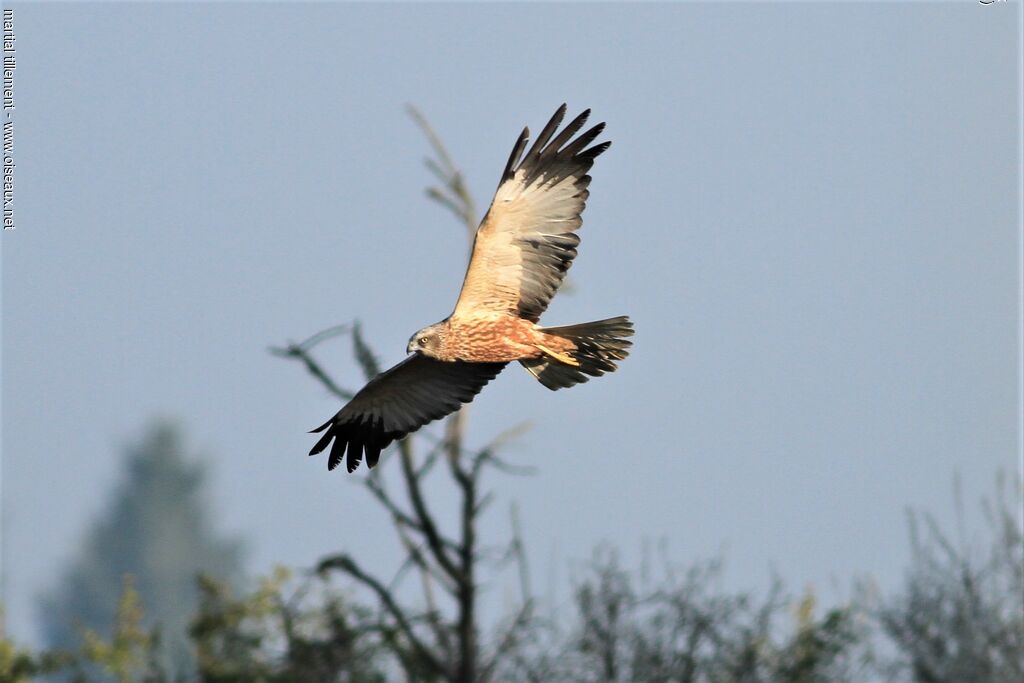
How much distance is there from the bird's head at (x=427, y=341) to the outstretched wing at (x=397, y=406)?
3.00 ft

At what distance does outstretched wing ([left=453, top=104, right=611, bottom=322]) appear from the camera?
10.1 meters

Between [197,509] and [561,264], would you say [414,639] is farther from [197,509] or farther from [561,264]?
[197,509]

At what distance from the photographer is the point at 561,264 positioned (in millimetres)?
10258

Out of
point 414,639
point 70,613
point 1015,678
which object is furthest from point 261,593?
point 70,613

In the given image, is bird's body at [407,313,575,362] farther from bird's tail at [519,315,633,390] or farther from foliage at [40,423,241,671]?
foliage at [40,423,241,671]

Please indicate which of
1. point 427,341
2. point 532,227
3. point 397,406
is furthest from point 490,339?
point 397,406

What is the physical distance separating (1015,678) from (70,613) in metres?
52.4

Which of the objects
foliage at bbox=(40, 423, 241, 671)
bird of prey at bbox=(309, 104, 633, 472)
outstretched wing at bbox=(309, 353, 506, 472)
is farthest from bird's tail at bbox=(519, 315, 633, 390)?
foliage at bbox=(40, 423, 241, 671)

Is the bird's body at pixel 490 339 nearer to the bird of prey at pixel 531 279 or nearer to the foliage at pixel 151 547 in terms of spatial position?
the bird of prey at pixel 531 279

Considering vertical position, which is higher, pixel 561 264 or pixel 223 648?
pixel 223 648

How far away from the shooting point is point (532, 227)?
10.2 metres

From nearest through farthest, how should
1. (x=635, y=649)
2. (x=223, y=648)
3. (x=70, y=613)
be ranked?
(x=635, y=649), (x=223, y=648), (x=70, y=613)

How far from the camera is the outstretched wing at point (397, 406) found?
10.9 m

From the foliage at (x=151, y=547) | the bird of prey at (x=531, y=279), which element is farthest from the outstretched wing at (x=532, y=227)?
the foliage at (x=151, y=547)
